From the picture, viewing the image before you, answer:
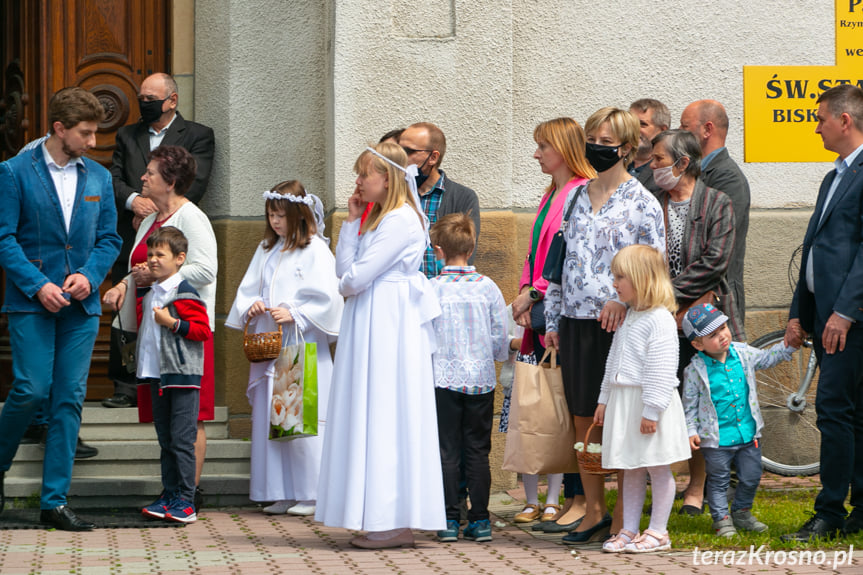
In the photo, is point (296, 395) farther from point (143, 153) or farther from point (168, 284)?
point (143, 153)

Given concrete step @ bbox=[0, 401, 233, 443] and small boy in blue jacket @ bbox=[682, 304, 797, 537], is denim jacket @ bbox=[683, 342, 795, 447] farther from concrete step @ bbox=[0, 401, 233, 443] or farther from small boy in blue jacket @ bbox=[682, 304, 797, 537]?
concrete step @ bbox=[0, 401, 233, 443]

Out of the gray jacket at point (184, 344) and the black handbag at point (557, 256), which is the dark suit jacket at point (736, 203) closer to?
the black handbag at point (557, 256)

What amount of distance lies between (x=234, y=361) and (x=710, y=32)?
4.06 metres

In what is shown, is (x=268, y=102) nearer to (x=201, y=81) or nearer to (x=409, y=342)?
(x=201, y=81)

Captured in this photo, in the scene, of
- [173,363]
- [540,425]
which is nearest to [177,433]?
[173,363]

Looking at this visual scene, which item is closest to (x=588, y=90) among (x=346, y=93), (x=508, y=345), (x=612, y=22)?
(x=612, y=22)

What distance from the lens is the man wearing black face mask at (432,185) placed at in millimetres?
6762

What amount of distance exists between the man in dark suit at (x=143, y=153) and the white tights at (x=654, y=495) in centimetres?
361

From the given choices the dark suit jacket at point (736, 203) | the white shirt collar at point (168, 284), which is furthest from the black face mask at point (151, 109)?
the dark suit jacket at point (736, 203)

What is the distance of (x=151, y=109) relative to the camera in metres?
7.87

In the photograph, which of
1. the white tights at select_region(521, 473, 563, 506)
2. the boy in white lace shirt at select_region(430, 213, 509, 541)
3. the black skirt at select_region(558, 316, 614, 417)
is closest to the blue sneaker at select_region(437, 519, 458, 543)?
the boy in white lace shirt at select_region(430, 213, 509, 541)

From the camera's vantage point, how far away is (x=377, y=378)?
5691 millimetres

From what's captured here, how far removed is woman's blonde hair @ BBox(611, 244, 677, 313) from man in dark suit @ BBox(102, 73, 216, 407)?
3.48 metres

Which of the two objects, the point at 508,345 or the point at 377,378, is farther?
the point at 508,345
